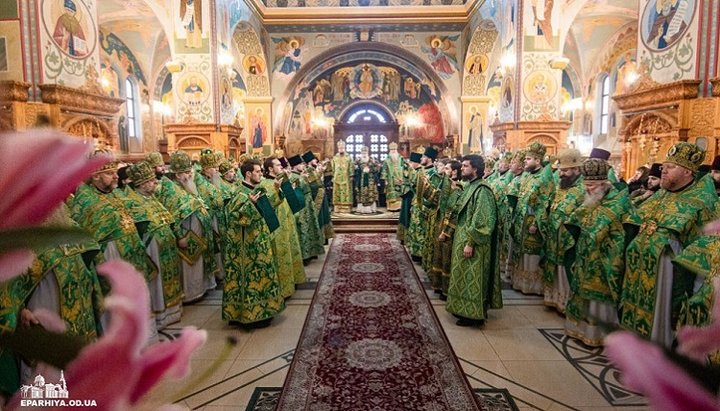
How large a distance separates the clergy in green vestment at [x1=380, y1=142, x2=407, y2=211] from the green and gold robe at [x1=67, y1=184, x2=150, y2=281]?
10.7m

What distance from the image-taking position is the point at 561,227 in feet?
17.2

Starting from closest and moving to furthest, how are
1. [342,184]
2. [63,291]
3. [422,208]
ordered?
[63,291], [422,208], [342,184]

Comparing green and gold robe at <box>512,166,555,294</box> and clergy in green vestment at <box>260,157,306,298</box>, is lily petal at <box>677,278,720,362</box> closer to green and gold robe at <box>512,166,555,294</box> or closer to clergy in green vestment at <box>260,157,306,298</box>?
clergy in green vestment at <box>260,157,306,298</box>

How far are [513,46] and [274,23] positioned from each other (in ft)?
35.9

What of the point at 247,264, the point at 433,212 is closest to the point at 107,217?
the point at 247,264

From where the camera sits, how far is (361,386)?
157 inches

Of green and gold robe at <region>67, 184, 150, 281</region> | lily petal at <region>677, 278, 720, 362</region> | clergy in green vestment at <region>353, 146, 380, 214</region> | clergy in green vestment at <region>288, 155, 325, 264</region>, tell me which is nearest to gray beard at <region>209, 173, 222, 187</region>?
clergy in green vestment at <region>288, 155, 325, 264</region>

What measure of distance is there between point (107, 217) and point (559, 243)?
502 centimetres

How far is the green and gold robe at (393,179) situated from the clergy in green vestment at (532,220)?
7.97 m

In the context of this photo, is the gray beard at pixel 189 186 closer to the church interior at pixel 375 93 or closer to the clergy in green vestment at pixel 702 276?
the church interior at pixel 375 93

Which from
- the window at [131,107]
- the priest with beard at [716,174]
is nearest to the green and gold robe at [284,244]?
the priest with beard at [716,174]

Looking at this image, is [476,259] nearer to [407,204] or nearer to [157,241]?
[157,241]

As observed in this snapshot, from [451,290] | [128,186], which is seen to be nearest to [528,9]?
[451,290]

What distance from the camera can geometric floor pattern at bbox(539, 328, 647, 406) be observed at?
373 centimetres
